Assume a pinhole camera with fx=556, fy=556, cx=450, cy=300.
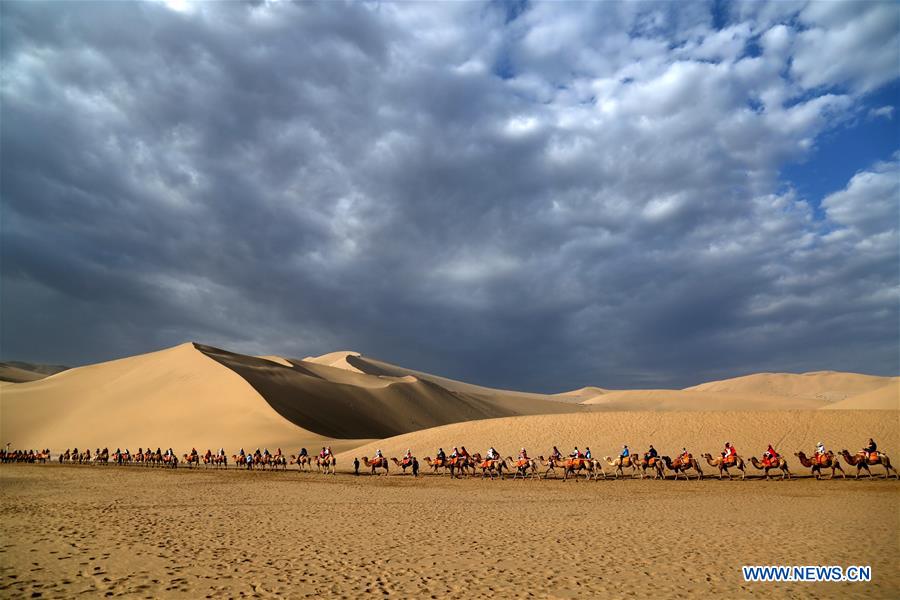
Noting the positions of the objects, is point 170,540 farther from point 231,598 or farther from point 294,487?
point 294,487

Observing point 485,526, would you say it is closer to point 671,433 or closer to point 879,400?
point 671,433

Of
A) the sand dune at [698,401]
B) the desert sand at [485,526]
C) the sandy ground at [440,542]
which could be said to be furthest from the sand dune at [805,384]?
the sandy ground at [440,542]

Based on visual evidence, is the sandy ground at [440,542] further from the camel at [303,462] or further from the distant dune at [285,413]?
the distant dune at [285,413]

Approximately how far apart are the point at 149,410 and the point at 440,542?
6202 cm

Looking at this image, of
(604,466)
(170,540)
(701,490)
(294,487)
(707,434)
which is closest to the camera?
(170,540)

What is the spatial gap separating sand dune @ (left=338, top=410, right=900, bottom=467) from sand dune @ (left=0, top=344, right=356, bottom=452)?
13.1 metres

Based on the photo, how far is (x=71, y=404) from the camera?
228ft

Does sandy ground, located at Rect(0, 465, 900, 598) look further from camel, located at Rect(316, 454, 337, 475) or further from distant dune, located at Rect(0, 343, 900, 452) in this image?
distant dune, located at Rect(0, 343, 900, 452)

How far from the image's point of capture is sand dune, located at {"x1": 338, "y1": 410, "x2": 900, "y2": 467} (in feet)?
119

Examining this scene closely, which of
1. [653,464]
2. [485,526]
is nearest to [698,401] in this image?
[653,464]

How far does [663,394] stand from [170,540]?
394ft

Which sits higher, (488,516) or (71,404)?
(71,404)

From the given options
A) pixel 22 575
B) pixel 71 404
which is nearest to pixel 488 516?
pixel 22 575

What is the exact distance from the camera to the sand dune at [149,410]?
54750 millimetres
